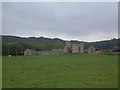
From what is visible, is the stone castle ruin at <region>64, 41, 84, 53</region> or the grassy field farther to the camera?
the stone castle ruin at <region>64, 41, 84, 53</region>

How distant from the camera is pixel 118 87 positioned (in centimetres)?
1098

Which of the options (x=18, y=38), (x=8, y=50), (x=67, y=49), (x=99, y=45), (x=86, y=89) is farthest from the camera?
(x=18, y=38)

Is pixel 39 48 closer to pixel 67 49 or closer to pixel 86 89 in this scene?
pixel 67 49

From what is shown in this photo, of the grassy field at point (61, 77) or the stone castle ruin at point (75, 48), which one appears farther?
the stone castle ruin at point (75, 48)

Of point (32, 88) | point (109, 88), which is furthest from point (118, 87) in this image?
point (32, 88)

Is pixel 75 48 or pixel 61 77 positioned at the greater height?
pixel 61 77

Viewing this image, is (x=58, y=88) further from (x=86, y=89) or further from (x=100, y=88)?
(x=100, y=88)

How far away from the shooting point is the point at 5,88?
36.5 ft

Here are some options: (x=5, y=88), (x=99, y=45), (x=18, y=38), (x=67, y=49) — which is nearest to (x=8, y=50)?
(x=67, y=49)

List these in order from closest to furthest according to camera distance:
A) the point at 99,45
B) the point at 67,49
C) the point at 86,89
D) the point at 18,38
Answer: the point at 86,89 → the point at 67,49 → the point at 99,45 → the point at 18,38

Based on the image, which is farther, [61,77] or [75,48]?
[75,48]

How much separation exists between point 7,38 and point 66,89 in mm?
174207

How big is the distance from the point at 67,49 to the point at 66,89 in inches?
5797

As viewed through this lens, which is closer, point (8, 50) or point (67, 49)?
point (8, 50)
